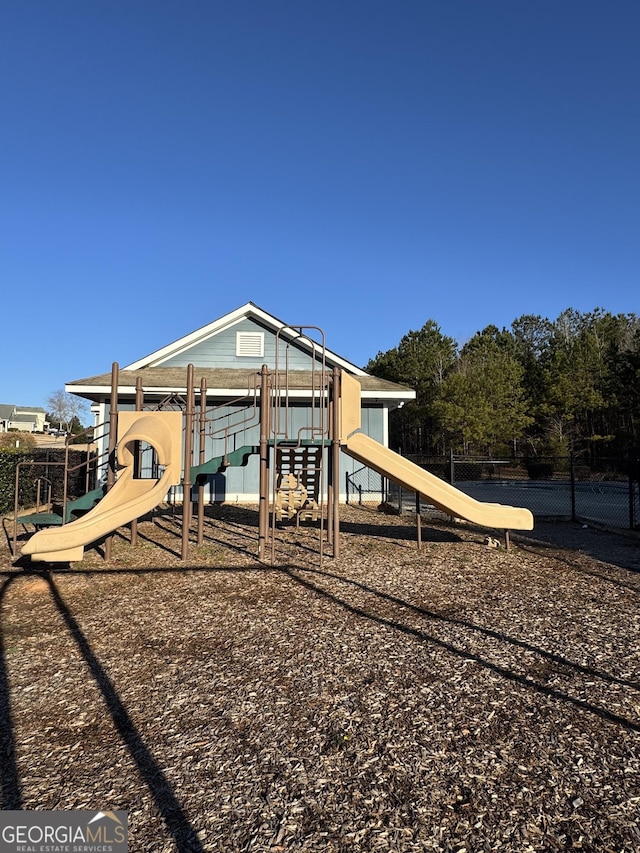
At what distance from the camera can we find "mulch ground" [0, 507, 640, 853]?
8.18 ft

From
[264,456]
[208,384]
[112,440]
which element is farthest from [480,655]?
[208,384]

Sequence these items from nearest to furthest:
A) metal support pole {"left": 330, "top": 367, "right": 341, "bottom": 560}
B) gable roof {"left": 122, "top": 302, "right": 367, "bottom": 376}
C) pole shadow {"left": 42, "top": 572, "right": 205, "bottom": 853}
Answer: pole shadow {"left": 42, "top": 572, "right": 205, "bottom": 853}, metal support pole {"left": 330, "top": 367, "right": 341, "bottom": 560}, gable roof {"left": 122, "top": 302, "right": 367, "bottom": 376}

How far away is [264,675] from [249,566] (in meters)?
3.87

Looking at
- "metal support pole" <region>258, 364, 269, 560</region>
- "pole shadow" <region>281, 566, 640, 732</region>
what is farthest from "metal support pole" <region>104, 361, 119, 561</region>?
"pole shadow" <region>281, 566, 640, 732</region>

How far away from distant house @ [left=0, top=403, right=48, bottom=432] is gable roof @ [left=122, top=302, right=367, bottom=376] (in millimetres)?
69536

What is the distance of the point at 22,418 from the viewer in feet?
269

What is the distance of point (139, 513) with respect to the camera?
7.61m

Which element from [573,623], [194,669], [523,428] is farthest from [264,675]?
[523,428]

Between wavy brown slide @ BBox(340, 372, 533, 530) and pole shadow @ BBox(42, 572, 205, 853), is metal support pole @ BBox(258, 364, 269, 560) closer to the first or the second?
wavy brown slide @ BBox(340, 372, 533, 530)

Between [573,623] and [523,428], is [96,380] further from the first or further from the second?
[523,428]

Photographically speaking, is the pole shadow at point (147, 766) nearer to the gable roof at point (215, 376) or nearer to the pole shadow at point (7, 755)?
the pole shadow at point (7, 755)

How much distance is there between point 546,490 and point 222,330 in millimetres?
16526

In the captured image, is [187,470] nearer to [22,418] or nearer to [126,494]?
[126,494]

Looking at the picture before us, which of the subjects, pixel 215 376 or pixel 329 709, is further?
pixel 215 376
